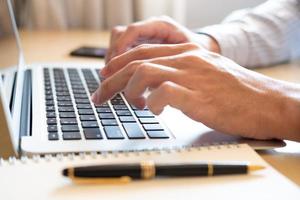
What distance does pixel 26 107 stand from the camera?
680 millimetres

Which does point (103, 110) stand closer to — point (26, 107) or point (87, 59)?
point (26, 107)

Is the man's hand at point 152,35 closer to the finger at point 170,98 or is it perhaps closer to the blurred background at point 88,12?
the finger at point 170,98

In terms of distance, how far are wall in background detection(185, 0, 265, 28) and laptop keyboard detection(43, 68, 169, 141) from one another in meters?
0.99

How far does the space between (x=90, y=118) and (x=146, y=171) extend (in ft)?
0.68

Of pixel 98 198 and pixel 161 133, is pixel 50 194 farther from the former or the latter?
pixel 161 133

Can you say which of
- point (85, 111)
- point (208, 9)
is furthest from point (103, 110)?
point (208, 9)

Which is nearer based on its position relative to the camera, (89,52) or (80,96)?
(80,96)

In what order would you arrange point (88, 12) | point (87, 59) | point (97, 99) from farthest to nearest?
point (88, 12), point (87, 59), point (97, 99)

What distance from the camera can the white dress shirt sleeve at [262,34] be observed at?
3.25 feet

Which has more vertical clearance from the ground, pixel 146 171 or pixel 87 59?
pixel 146 171

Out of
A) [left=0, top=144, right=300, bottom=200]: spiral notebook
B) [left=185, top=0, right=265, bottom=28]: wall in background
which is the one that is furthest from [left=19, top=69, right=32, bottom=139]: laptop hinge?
[left=185, top=0, right=265, bottom=28]: wall in background

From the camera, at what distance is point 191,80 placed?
1.84 ft

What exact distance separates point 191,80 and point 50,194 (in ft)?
0.76

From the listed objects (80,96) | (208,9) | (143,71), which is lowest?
(208,9)
